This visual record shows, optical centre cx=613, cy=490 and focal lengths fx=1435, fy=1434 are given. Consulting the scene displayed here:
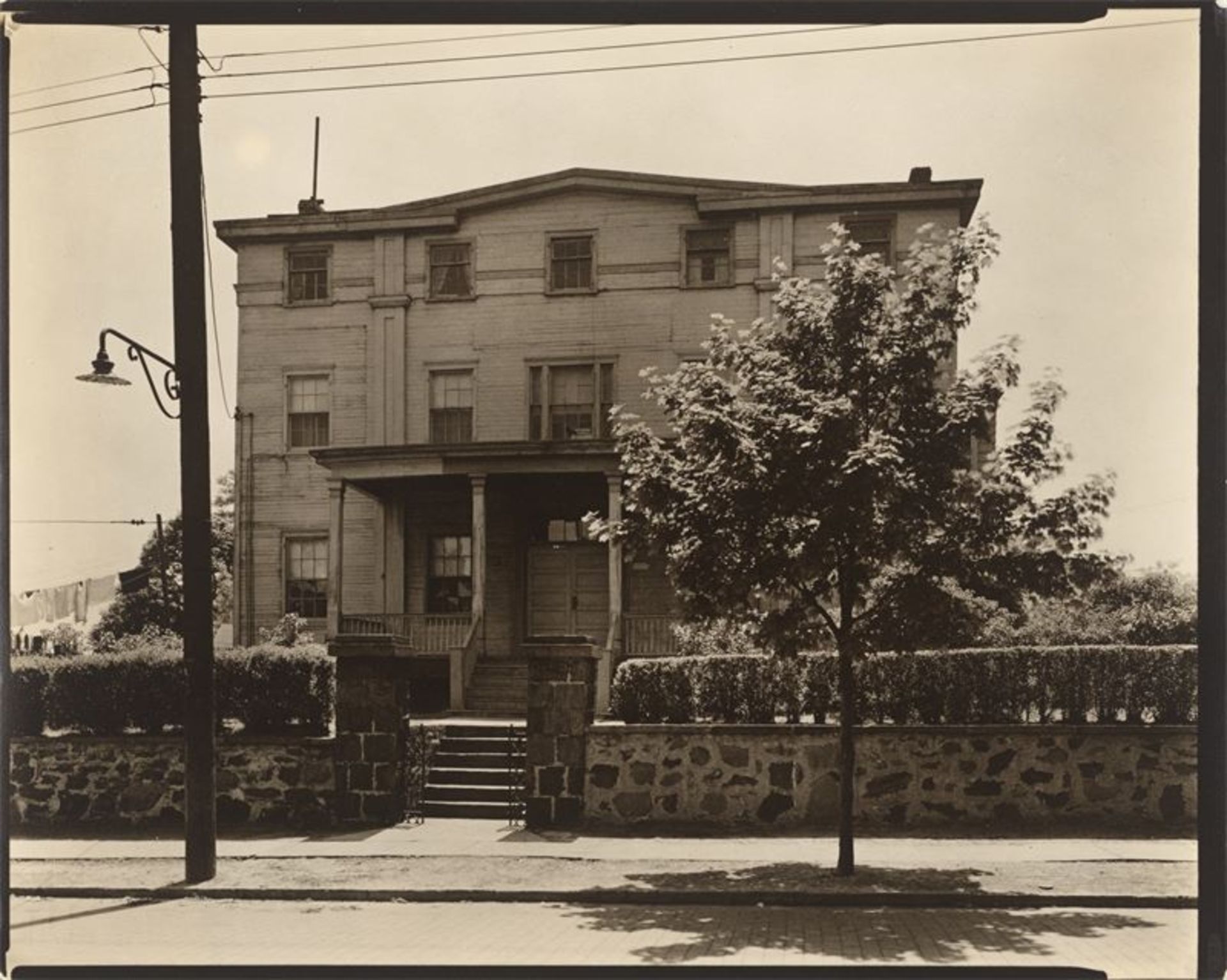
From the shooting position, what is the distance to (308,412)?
1035 inches

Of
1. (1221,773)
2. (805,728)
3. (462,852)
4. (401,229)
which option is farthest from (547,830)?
(401,229)

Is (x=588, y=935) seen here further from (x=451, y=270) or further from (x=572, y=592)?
(x=451, y=270)

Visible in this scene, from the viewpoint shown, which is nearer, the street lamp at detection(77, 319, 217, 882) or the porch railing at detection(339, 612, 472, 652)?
the street lamp at detection(77, 319, 217, 882)

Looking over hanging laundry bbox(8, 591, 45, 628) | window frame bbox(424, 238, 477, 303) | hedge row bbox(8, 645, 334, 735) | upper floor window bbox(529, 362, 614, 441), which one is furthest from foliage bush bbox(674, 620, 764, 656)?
window frame bbox(424, 238, 477, 303)

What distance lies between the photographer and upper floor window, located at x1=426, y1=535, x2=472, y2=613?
83.5 feet

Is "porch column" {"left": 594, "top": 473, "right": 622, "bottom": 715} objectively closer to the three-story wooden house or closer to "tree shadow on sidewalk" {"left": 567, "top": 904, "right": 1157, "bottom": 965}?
the three-story wooden house

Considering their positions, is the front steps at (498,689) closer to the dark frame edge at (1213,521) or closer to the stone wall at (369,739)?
the stone wall at (369,739)

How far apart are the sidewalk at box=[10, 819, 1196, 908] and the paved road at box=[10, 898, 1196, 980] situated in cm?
24

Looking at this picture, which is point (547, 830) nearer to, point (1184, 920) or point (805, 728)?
point (805, 728)

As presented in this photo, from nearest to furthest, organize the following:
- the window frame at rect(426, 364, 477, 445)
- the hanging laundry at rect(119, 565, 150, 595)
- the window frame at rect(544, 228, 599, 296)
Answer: the window frame at rect(544, 228, 599, 296) → the window frame at rect(426, 364, 477, 445) → the hanging laundry at rect(119, 565, 150, 595)

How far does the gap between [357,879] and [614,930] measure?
9.82ft

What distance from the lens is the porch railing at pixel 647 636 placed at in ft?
74.3

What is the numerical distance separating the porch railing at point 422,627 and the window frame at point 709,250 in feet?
22.8

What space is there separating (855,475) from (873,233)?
1319 centimetres
